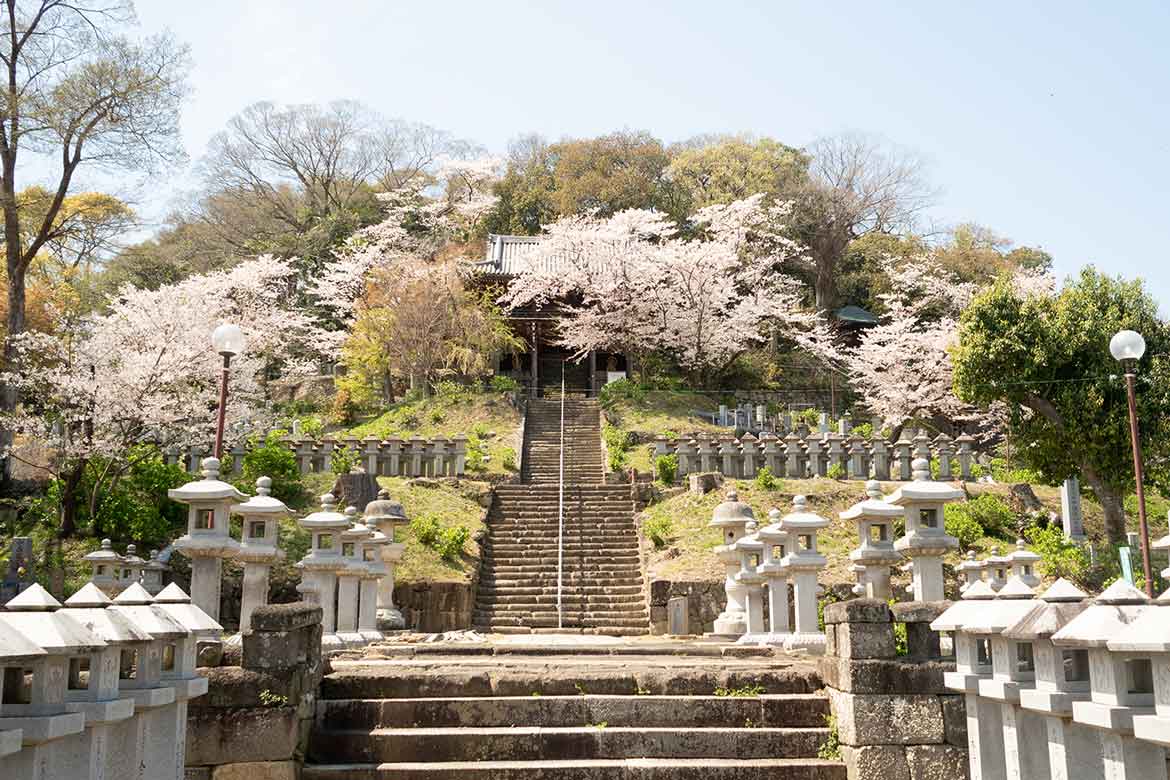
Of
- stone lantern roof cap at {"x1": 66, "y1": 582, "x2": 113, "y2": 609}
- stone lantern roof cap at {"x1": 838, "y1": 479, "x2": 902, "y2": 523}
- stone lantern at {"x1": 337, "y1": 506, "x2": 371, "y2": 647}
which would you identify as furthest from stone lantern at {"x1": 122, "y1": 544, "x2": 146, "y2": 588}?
stone lantern roof cap at {"x1": 838, "y1": 479, "x2": 902, "y2": 523}

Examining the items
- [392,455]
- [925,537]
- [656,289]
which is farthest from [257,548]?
[656,289]

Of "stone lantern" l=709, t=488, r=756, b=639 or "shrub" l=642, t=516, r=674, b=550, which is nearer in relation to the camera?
"stone lantern" l=709, t=488, r=756, b=639

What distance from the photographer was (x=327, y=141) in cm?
5366

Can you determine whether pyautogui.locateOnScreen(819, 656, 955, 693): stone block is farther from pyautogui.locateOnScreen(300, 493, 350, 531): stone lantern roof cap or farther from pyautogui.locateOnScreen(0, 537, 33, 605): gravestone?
pyautogui.locateOnScreen(0, 537, 33, 605): gravestone

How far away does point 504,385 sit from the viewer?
37000 millimetres

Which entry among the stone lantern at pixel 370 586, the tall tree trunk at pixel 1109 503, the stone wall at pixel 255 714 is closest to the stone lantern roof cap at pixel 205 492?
the stone wall at pixel 255 714

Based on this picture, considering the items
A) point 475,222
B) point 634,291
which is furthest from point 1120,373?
point 475,222

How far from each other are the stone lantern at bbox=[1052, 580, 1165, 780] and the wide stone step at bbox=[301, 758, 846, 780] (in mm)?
3690

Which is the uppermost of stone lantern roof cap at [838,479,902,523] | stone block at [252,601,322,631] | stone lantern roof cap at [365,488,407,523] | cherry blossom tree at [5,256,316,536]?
cherry blossom tree at [5,256,316,536]

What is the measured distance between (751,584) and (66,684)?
33.4ft

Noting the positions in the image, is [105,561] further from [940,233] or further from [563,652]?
[940,233]

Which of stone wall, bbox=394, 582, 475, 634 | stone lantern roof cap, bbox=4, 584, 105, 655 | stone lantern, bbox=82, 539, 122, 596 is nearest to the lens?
stone lantern roof cap, bbox=4, 584, 105, 655

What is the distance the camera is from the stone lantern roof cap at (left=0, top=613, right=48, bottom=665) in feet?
13.9

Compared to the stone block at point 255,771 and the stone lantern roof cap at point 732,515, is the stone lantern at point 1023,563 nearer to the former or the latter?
the stone lantern roof cap at point 732,515
